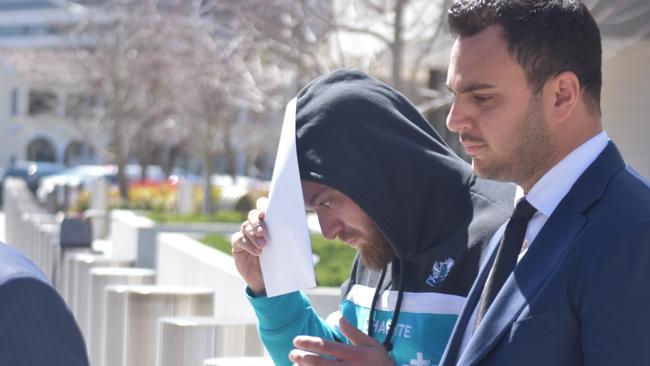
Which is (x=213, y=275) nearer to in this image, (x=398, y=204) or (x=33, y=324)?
(x=398, y=204)

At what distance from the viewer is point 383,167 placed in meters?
3.13

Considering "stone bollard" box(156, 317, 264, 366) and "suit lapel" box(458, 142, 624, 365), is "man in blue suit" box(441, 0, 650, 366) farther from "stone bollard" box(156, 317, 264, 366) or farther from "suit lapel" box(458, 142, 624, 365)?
"stone bollard" box(156, 317, 264, 366)

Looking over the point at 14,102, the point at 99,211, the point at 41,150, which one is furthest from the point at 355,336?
the point at 41,150

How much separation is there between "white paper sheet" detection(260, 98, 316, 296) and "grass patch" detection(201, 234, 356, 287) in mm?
5265

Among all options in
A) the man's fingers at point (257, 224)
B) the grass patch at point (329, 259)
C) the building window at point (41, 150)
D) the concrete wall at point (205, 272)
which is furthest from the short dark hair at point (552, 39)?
the building window at point (41, 150)

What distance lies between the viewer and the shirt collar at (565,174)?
244cm

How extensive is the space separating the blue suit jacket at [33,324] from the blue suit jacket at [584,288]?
77 cm

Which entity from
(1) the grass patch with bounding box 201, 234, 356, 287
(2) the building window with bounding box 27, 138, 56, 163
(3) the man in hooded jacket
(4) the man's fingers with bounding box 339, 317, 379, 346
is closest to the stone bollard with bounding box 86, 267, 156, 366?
(1) the grass patch with bounding box 201, 234, 356, 287

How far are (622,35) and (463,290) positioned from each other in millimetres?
8948

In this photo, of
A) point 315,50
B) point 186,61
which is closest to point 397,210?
point 315,50

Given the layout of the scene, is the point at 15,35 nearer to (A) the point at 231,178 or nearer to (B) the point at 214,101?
(A) the point at 231,178

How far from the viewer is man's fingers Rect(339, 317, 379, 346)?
2811 millimetres

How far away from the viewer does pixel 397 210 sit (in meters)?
3.12

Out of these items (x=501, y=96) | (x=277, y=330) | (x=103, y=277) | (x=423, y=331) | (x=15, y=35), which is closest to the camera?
(x=501, y=96)
